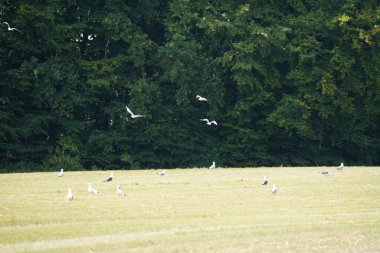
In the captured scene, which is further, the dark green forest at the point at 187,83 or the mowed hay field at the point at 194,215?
the dark green forest at the point at 187,83

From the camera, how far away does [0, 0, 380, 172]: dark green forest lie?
1962 inches

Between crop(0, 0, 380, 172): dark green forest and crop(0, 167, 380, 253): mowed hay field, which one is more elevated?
crop(0, 0, 380, 172): dark green forest

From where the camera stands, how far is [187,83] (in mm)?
51094

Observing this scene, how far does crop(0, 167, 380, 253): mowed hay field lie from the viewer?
728 inches

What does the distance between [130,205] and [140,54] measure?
1087 inches

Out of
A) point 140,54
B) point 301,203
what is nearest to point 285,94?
point 140,54

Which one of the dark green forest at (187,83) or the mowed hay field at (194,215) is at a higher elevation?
the dark green forest at (187,83)

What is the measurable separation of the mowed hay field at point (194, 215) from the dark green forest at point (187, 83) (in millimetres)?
15035

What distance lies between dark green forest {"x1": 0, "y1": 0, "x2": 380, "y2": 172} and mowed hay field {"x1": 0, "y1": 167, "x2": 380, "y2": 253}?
15.0 m

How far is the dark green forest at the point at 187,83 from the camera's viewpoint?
1962 inches

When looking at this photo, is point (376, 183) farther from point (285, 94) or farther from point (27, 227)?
point (285, 94)

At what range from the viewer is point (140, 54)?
169 feet

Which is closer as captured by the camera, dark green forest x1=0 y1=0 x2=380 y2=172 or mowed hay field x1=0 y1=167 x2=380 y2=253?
mowed hay field x1=0 y1=167 x2=380 y2=253

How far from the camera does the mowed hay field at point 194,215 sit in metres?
18.5
